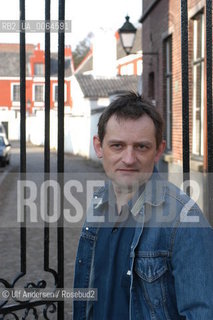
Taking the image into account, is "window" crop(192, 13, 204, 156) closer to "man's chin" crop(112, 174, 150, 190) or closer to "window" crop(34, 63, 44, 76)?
"man's chin" crop(112, 174, 150, 190)

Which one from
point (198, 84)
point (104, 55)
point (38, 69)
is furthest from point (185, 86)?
point (38, 69)

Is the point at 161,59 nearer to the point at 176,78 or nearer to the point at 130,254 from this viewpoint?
the point at 176,78

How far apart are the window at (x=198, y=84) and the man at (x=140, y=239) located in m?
7.52

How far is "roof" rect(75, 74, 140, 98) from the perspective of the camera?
108ft

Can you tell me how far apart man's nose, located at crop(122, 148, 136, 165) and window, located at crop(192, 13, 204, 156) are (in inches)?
299

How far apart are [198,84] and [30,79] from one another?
42612 millimetres

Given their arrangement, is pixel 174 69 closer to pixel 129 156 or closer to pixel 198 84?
pixel 198 84

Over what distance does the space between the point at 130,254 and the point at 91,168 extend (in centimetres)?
1920

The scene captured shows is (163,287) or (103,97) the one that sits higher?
(103,97)

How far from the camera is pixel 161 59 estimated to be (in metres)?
12.5

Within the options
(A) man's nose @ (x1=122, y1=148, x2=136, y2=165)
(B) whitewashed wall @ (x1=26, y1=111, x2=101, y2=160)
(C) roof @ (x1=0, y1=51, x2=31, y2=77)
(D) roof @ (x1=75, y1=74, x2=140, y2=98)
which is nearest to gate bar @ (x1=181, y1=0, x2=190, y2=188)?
(A) man's nose @ (x1=122, y1=148, x2=136, y2=165)

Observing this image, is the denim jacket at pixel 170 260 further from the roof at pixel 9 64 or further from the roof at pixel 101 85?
the roof at pixel 9 64

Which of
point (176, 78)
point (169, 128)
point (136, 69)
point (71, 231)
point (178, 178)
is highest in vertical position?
point (136, 69)

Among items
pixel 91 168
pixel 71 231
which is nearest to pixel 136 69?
pixel 91 168
